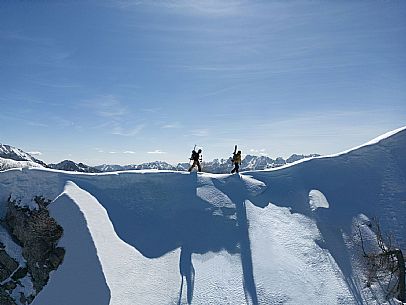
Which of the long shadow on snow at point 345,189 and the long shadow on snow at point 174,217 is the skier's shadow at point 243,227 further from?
the long shadow on snow at point 345,189

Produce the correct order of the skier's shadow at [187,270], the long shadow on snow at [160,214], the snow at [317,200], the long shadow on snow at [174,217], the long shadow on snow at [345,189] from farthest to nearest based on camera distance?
the snow at [317,200] → the long shadow on snow at [345,189] → the long shadow on snow at [160,214] → the long shadow on snow at [174,217] → the skier's shadow at [187,270]

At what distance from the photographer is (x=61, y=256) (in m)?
16.7

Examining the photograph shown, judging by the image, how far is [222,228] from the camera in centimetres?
1762

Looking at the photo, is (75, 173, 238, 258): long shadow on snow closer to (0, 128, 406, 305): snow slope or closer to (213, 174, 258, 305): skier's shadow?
(0, 128, 406, 305): snow slope

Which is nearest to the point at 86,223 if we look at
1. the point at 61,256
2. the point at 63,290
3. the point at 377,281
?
the point at 61,256

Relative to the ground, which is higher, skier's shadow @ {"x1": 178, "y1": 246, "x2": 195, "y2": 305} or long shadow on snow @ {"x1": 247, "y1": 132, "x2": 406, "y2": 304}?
long shadow on snow @ {"x1": 247, "y1": 132, "x2": 406, "y2": 304}

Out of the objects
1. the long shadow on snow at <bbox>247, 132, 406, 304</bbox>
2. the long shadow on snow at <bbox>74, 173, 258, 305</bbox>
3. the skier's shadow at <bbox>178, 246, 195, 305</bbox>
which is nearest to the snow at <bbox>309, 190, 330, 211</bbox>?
the long shadow on snow at <bbox>247, 132, 406, 304</bbox>

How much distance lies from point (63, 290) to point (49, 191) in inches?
381

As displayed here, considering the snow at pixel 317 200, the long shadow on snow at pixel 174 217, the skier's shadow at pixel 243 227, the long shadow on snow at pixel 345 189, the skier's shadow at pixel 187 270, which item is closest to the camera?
the skier's shadow at pixel 187 270

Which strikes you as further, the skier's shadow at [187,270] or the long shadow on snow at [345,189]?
the long shadow on snow at [345,189]

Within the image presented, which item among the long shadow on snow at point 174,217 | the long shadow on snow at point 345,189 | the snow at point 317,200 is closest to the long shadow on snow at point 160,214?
the long shadow on snow at point 174,217

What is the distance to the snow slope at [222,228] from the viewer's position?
528 inches

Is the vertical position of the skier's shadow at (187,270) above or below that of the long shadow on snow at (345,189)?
below

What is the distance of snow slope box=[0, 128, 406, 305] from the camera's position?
528 inches
